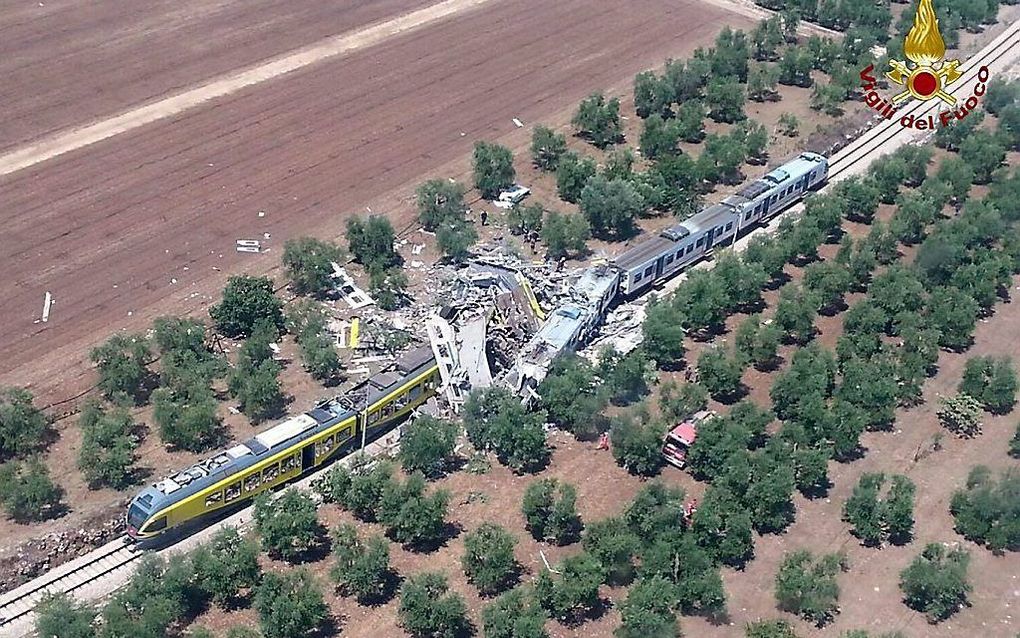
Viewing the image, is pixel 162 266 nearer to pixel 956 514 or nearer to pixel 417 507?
pixel 417 507

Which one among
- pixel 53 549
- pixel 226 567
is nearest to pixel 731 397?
pixel 226 567

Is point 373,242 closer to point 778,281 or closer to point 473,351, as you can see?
point 473,351

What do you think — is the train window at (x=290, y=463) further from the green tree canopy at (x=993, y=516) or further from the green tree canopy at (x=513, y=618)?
the green tree canopy at (x=993, y=516)

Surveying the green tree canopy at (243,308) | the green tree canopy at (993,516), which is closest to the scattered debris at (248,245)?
the green tree canopy at (243,308)

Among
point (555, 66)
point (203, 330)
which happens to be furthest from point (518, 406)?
point (555, 66)

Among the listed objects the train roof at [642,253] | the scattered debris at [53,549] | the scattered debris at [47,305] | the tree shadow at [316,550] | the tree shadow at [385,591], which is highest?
the scattered debris at [47,305]
